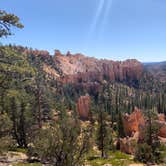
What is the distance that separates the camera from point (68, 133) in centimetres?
1936

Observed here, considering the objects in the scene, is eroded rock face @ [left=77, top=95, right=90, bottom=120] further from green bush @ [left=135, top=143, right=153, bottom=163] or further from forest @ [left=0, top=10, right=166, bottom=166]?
green bush @ [left=135, top=143, right=153, bottom=163]

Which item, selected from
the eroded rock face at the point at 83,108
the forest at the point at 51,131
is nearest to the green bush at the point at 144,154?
the forest at the point at 51,131

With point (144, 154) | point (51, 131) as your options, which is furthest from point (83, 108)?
point (51, 131)

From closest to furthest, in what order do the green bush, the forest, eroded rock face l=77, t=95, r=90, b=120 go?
the forest → the green bush → eroded rock face l=77, t=95, r=90, b=120

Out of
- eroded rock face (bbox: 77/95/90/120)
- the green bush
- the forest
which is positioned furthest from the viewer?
eroded rock face (bbox: 77/95/90/120)

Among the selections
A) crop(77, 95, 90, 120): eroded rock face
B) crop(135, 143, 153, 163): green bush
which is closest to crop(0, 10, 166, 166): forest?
crop(135, 143, 153, 163): green bush

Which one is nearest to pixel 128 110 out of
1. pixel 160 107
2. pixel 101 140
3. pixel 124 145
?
pixel 160 107

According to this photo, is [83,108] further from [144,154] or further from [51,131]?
[51,131]

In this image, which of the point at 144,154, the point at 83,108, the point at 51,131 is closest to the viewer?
the point at 51,131

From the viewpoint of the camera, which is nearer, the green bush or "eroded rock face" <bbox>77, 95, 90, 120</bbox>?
the green bush

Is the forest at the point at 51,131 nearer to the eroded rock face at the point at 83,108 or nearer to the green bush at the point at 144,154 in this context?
the green bush at the point at 144,154

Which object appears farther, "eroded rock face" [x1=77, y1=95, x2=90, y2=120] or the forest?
"eroded rock face" [x1=77, y1=95, x2=90, y2=120]

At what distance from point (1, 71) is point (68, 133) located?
7.15 m

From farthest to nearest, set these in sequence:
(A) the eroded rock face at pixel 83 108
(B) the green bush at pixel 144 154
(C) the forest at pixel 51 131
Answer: (A) the eroded rock face at pixel 83 108 < (B) the green bush at pixel 144 154 < (C) the forest at pixel 51 131
